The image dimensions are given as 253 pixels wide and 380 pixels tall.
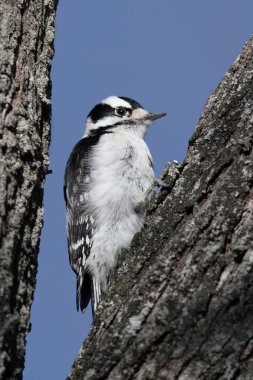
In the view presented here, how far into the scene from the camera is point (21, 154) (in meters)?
3.01

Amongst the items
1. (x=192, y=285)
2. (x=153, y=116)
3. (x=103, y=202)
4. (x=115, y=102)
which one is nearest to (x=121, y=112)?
(x=115, y=102)

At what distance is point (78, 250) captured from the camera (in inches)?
226

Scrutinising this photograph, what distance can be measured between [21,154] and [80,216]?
2.85m

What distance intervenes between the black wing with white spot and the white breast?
76 millimetres

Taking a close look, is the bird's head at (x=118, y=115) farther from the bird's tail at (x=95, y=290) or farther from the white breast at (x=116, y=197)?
the bird's tail at (x=95, y=290)

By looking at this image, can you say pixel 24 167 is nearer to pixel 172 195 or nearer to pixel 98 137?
pixel 172 195

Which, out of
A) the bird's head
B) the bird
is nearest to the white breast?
the bird

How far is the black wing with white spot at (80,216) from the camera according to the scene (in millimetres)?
5641

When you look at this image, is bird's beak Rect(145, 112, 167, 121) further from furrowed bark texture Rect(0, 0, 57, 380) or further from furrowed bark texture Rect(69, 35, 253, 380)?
furrowed bark texture Rect(69, 35, 253, 380)

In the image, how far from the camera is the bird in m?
5.52

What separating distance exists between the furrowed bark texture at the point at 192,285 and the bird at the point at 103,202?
2.33 metres

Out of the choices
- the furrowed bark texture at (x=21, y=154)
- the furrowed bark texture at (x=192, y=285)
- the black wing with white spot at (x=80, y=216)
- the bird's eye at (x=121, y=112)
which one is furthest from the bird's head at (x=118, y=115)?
the furrowed bark texture at (x=192, y=285)

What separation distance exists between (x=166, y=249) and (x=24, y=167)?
0.78 metres

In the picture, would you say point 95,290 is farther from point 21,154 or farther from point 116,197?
point 21,154
